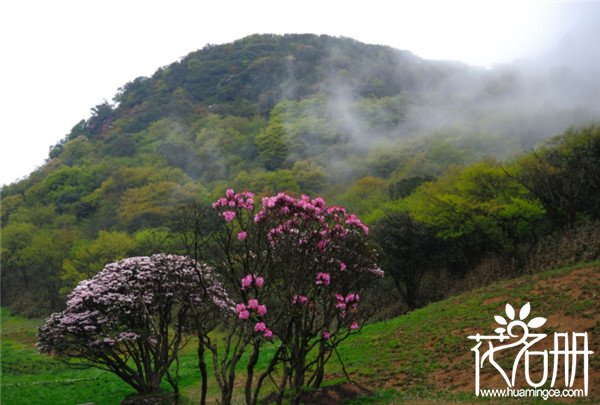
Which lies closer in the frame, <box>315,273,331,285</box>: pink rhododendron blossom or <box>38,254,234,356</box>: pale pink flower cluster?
<box>315,273,331,285</box>: pink rhododendron blossom

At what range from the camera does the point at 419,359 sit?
17484 millimetres

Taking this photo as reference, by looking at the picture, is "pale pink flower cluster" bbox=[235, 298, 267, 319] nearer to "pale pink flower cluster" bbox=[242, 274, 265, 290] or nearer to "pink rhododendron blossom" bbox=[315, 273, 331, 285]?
"pale pink flower cluster" bbox=[242, 274, 265, 290]

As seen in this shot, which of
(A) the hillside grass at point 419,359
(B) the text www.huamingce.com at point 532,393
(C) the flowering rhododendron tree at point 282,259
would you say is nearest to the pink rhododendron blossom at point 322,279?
(C) the flowering rhododendron tree at point 282,259

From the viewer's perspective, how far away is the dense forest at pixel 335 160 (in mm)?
30953

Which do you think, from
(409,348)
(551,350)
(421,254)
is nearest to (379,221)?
(421,254)

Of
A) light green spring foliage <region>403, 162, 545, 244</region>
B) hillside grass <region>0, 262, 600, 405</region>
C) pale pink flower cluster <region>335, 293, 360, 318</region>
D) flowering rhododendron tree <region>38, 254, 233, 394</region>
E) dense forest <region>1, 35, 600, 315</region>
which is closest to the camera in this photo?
pale pink flower cluster <region>335, 293, 360, 318</region>

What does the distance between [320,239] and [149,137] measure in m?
99.1

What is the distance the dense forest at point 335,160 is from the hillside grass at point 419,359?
12.4 feet

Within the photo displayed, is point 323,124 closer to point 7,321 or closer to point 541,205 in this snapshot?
point 7,321

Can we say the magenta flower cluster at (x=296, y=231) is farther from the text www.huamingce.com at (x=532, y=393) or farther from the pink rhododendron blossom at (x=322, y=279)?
the text www.huamingce.com at (x=532, y=393)

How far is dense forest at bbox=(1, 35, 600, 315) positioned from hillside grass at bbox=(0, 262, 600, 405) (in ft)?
12.4

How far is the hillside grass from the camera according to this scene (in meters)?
14.8

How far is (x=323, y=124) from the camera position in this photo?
9200 cm

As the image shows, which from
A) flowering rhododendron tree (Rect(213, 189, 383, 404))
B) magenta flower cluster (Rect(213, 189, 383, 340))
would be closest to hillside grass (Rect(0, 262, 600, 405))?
flowering rhododendron tree (Rect(213, 189, 383, 404))
